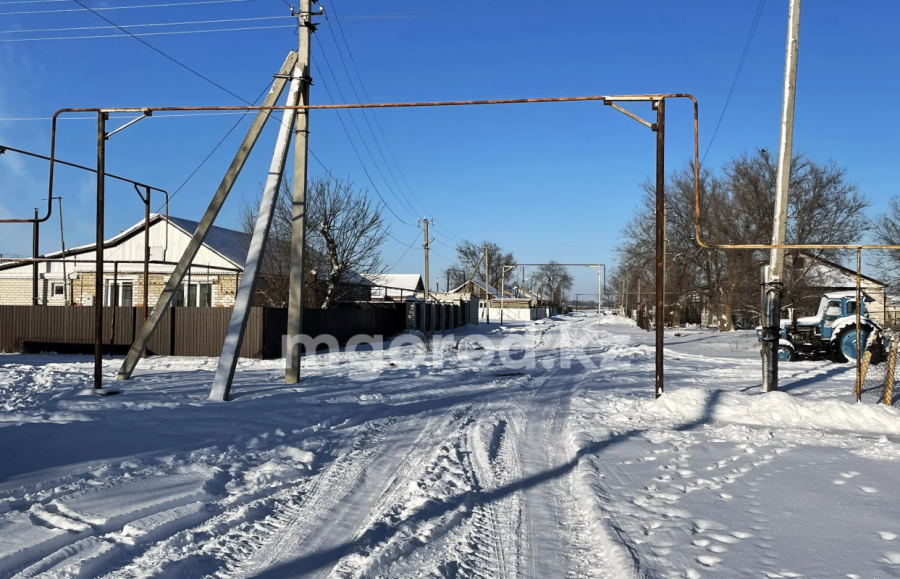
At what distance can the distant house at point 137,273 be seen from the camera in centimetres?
3092

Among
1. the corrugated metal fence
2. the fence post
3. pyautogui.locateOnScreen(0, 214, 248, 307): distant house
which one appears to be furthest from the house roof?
the fence post

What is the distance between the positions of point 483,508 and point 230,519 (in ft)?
6.78

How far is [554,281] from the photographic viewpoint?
14738 cm

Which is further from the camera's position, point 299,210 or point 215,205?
point 299,210

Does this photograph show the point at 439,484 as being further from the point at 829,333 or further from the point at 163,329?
the point at 829,333

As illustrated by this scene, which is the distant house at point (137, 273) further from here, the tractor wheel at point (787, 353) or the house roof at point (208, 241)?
the tractor wheel at point (787, 353)

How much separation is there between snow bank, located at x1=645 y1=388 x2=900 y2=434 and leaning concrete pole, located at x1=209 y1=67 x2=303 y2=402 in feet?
23.4

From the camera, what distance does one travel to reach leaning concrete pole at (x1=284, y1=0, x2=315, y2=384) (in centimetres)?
1302

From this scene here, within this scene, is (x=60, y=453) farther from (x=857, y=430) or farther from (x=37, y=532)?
(x=857, y=430)

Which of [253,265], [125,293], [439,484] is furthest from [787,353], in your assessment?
[125,293]

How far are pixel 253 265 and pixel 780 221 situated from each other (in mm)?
9854

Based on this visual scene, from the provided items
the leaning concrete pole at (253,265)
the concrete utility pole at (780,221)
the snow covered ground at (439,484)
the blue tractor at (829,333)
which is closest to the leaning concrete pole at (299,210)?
the leaning concrete pole at (253,265)

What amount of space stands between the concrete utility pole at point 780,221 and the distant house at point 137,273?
23.6 m

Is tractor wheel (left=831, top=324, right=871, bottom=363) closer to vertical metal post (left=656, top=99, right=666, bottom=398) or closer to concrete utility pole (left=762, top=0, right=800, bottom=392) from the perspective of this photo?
concrete utility pole (left=762, top=0, right=800, bottom=392)
